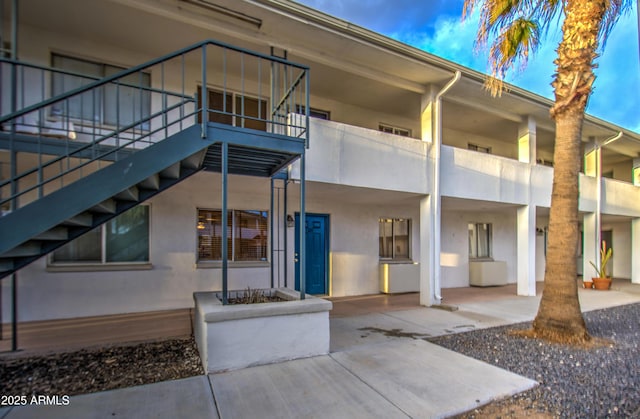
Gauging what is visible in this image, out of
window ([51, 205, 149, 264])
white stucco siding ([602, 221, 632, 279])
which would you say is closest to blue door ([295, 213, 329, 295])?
window ([51, 205, 149, 264])

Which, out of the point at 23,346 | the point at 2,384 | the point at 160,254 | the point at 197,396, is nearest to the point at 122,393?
the point at 197,396

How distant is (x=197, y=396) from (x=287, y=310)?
1385 millimetres

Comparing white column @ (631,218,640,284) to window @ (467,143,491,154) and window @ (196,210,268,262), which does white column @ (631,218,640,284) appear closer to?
window @ (467,143,491,154)

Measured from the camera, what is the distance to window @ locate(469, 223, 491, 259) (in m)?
12.0

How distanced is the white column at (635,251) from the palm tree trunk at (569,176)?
1162 centimetres

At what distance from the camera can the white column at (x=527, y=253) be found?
961 centimetres

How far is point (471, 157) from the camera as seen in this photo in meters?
8.66

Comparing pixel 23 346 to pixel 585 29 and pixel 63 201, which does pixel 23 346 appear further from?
pixel 585 29

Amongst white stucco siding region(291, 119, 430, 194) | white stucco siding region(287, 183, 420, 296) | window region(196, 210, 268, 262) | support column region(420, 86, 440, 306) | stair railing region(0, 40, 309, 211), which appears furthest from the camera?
white stucco siding region(287, 183, 420, 296)

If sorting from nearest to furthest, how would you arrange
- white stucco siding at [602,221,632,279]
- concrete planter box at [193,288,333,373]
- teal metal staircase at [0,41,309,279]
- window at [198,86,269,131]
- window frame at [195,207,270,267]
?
teal metal staircase at [0,41,309,279] → concrete planter box at [193,288,333,373] → window at [198,86,269,131] → window frame at [195,207,270,267] → white stucco siding at [602,221,632,279]

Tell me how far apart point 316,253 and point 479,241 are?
6.99 m

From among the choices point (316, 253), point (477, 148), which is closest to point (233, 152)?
point (316, 253)

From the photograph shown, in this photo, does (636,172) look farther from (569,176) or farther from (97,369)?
(97,369)

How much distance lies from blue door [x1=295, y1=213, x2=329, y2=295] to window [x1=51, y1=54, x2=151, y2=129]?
14.8 feet
